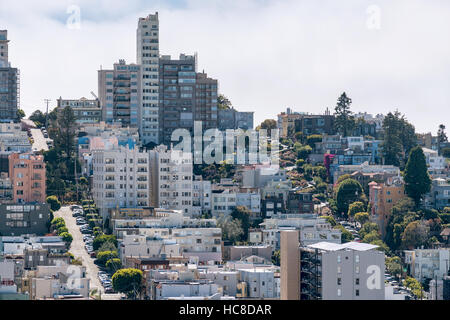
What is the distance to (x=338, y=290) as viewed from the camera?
41062 mm

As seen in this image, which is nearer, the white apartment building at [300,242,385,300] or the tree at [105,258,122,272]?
the white apartment building at [300,242,385,300]

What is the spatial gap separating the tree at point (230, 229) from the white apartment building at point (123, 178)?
175 inches

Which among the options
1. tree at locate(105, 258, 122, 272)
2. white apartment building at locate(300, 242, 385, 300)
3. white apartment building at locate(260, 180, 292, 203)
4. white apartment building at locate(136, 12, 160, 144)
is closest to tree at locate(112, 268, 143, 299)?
tree at locate(105, 258, 122, 272)

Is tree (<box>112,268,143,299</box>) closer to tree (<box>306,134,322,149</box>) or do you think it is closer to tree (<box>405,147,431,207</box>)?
tree (<box>405,147,431,207</box>)

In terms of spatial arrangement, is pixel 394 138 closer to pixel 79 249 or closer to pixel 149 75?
pixel 149 75

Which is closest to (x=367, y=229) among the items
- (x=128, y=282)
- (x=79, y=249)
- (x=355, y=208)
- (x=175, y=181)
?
(x=355, y=208)

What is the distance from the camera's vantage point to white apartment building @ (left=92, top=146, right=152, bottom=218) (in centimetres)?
6581

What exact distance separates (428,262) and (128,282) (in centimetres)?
1733

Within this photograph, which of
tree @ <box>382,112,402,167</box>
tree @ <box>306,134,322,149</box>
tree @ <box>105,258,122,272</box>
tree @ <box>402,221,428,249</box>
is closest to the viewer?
tree @ <box>105,258,122,272</box>

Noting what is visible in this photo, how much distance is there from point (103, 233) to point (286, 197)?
43.6 ft

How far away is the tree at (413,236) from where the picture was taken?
64062mm

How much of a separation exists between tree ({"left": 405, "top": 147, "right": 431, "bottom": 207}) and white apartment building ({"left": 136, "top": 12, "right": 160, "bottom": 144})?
18.0 meters

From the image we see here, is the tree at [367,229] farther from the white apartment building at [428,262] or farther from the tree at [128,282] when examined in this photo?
the tree at [128,282]
